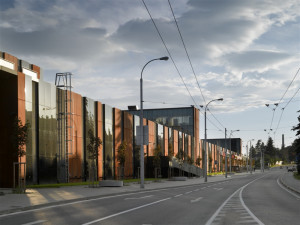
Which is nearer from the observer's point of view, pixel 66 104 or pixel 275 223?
pixel 275 223

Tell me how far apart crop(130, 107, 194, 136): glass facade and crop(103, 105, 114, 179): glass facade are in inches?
2587

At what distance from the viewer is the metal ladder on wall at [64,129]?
3759 centimetres

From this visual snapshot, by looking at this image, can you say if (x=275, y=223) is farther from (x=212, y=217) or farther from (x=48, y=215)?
(x=48, y=215)

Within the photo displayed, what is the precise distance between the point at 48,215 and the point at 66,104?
25.9m

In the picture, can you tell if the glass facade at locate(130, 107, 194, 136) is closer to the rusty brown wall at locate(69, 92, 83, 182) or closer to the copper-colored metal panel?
the copper-colored metal panel

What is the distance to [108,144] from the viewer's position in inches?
1927

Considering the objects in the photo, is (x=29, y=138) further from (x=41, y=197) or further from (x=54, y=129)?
(x=41, y=197)

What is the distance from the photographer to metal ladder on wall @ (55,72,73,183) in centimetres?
3759

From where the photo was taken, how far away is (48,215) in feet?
45.5

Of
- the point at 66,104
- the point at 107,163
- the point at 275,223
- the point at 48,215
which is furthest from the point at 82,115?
the point at 275,223

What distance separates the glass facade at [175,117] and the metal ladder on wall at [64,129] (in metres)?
76.3

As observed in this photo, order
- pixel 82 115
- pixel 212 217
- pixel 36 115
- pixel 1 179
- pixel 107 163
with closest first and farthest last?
pixel 212 217 → pixel 1 179 → pixel 36 115 → pixel 82 115 → pixel 107 163

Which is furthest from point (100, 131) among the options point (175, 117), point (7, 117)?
point (175, 117)

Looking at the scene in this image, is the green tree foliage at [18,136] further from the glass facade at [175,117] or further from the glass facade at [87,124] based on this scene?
the glass facade at [175,117]
